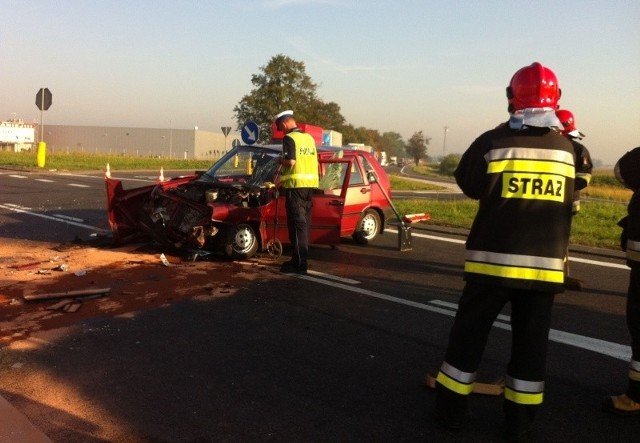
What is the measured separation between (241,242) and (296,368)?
3879 millimetres

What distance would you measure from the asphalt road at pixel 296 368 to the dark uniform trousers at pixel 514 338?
0.64ft

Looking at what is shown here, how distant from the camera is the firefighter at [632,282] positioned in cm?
354

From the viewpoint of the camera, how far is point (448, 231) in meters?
11.6

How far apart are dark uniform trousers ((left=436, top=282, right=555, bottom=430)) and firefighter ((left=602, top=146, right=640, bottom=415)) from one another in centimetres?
78

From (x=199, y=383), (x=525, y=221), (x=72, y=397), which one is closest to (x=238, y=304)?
(x=199, y=383)

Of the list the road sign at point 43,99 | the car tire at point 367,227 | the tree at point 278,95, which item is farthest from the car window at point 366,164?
the tree at point 278,95

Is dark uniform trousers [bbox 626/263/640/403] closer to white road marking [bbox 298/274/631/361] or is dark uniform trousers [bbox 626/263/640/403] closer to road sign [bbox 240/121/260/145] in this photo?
white road marking [bbox 298/274/631/361]

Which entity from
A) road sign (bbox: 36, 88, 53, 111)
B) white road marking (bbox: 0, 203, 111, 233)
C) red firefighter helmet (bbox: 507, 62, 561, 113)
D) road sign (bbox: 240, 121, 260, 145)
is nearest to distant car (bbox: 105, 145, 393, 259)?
white road marking (bbox: 0, 203, 111, 233)

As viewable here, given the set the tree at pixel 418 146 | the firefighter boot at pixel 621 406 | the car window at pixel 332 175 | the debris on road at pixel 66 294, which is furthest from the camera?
the tree at pixel 418 146

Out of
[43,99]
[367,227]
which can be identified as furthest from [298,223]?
[43,99]

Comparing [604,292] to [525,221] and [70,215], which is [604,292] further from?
[70,215]

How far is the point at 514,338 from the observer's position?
128 inches

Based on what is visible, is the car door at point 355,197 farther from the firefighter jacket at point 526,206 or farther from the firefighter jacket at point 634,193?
the firefighter jacket at point 526,206

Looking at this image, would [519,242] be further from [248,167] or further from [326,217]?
[248,167]
